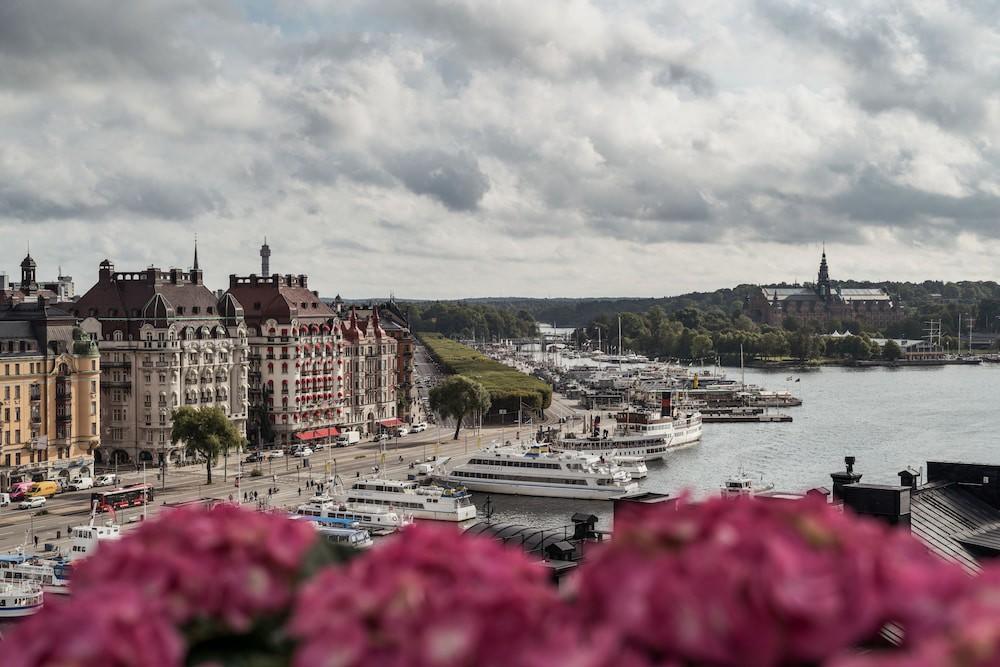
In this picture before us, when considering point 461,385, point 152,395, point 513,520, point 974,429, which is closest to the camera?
point 513,520

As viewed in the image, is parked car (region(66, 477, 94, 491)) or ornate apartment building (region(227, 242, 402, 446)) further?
ornate apartment building (region(227, 242, 402, 446))

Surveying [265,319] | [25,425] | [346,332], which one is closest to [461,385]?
[346,332]

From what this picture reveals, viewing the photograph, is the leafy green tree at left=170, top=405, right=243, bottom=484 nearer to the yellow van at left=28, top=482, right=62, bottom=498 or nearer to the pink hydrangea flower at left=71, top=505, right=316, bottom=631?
the yellow van at left=28, top=482, right=62, bottom=498

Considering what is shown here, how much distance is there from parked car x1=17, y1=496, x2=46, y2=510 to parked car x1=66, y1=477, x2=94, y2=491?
15.5ft

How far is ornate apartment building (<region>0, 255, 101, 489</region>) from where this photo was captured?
7781 cm

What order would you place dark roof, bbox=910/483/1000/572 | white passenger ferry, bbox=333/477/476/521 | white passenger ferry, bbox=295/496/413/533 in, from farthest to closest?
1. white passenger ferry, bbox=333/477/476/521
2. white passenger ferry, bbox=295/496/413/533
3. dark roof, bbox=910/483/1000/572

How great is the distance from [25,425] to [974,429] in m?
89.6

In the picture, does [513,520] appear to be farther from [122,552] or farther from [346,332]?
[122,552]

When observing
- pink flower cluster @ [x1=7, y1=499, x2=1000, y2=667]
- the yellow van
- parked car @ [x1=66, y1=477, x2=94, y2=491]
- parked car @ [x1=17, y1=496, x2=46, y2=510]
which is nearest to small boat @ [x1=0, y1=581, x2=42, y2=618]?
parked car @ [x1=17, y1=496, x2=46, y2=510]

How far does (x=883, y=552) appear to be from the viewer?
3.77m

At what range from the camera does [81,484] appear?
79.9m

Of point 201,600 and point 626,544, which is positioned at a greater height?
point 626,544

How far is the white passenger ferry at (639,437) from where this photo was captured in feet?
351

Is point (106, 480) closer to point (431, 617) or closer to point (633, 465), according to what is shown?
point (633, 465)
